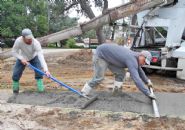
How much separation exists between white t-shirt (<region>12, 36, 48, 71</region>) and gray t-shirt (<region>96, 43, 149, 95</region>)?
4.13 feet

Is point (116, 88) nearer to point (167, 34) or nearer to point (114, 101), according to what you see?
point (114, 101)

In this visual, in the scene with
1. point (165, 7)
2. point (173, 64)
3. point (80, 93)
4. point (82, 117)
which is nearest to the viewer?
point (82, 117)

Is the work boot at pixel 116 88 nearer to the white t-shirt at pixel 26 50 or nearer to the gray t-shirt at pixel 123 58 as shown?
the gray t-shirt at pixel 123 58

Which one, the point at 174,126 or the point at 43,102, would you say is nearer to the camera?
the point at 174,126

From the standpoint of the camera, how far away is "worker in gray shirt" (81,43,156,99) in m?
7.30

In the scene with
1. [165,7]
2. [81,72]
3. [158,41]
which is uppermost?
[165,7]

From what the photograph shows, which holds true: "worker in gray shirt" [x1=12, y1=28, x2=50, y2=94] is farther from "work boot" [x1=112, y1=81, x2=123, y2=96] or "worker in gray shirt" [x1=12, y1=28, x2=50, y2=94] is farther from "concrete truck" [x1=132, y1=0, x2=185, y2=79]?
"concrete truck" [x1=132, y1=0, x2=185, y2=79]

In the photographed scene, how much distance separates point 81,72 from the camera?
13.8m

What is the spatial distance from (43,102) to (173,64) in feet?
16.7

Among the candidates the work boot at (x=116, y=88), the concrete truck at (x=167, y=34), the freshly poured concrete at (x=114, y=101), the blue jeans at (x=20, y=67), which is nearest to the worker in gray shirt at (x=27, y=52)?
the blue jeans at (x=20, y=67)

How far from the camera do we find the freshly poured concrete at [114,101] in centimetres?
725

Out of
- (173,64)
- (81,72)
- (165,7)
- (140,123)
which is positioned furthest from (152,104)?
(81,72)

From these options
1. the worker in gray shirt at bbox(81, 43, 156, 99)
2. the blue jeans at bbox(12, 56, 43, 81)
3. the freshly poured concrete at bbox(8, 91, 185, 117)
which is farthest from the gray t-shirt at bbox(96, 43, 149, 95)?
the blue jeans at bbox(12, 56, 43, 81)

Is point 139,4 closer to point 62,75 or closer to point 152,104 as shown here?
point 62,75
